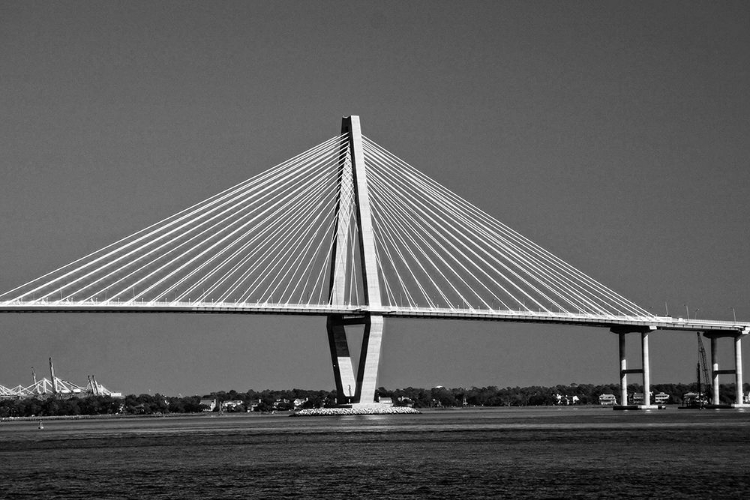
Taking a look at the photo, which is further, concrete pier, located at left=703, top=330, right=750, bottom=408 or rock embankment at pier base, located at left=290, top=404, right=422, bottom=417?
concrete pier, located at left=703, top=330, right=750, bottom=408

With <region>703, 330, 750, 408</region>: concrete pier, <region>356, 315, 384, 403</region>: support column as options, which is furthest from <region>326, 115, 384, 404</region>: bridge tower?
<region>703, 330, 750, 408</region>: concrete pier

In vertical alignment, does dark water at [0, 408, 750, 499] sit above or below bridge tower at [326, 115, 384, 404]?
below

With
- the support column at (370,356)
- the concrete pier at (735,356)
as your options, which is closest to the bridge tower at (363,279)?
the support column at (370,356)

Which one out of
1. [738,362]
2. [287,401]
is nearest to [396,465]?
[738,362]

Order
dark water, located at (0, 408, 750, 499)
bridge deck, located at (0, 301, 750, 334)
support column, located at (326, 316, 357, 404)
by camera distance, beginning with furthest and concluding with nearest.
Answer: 1. support column, located at (326, 316, 357, 404)
2. bridge deck, located at (0, 301, 750, 334)
3. dark water, located at (0, 408, 750, 499)

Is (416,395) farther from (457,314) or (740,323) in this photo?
(457,314)

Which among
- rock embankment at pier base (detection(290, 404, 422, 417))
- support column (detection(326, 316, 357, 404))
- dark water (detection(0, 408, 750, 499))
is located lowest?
dark water (detection(0, 408, 750, 499))

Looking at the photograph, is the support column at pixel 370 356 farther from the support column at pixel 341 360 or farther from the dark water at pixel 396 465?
the dark water at pixel 396 465

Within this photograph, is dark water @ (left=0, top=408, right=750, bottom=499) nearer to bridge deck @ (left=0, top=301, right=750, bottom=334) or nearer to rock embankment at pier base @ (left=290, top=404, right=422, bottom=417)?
bridge deck @ (left=0, top=301, right=750, bottom=334)
